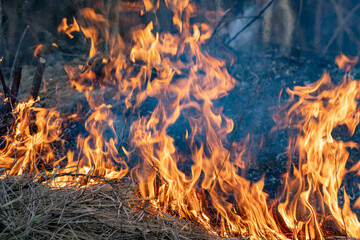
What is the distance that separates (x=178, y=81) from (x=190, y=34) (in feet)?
2.85

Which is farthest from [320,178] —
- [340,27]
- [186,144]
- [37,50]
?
[37,50]

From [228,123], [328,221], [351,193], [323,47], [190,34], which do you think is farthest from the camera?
[323,47]

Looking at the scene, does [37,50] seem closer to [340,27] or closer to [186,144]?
[186,144]

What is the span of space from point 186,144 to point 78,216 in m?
2.59

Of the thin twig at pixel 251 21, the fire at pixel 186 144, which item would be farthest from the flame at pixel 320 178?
the thin twig at pixel 251 21

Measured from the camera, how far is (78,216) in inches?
76.3

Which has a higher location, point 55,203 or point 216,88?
point 55,203

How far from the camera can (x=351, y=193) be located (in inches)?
129

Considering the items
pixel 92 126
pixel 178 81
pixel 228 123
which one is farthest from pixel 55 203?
pixel 178 81

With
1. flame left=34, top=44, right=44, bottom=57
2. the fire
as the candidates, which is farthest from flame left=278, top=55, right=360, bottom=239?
flame left=34, top=44, right=44, bottom=57

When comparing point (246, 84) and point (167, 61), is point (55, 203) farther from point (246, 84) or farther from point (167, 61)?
point (246, 84)

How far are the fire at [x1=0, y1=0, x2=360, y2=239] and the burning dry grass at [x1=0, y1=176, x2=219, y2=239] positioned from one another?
0.16 m

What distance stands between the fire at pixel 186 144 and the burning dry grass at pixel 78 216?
0.53 ft

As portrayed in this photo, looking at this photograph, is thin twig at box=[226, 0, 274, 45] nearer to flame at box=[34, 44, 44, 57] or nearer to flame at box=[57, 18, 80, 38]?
flame at box=[57, 18, 80, 38]
